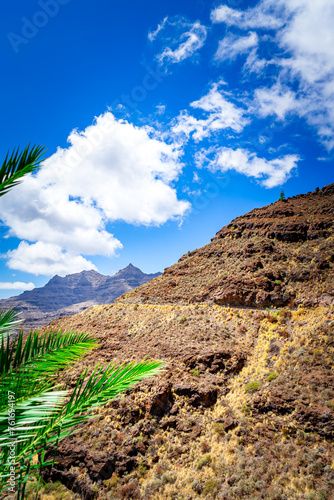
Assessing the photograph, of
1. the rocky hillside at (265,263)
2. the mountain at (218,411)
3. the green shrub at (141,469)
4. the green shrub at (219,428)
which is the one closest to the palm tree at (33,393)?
the mountain at (218,411)

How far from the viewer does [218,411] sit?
1290 centimetres

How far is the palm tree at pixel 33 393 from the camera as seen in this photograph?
188 centimetres

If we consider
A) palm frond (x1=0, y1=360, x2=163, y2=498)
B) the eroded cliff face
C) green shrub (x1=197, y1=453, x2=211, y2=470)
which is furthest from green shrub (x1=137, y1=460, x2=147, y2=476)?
palm frond (x1=0, y1=360, x2=163, y2=498)

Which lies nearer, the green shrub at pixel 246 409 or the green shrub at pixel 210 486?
the green shrub at pixel 210 486

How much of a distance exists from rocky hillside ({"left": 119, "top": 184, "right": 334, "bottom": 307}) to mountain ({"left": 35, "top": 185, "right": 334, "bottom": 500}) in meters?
0.57

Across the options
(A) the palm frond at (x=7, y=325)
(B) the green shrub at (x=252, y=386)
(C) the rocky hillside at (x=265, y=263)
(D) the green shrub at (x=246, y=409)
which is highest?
(C) the rocky hillside at (x=265, y=263)

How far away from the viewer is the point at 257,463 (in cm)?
965

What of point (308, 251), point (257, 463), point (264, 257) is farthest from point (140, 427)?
point (308, 251)

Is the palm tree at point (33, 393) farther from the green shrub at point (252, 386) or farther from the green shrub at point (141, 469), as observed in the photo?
the green shrub at point (252, 386)

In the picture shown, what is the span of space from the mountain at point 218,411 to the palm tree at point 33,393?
8.83 feet

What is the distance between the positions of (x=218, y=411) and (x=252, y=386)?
233cm

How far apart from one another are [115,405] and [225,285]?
1830 cm

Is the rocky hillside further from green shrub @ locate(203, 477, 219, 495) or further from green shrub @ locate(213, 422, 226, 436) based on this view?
green shrub @ locate(203, 477, 219, 495)

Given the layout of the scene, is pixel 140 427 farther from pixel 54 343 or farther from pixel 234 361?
→ pixel 54 343
